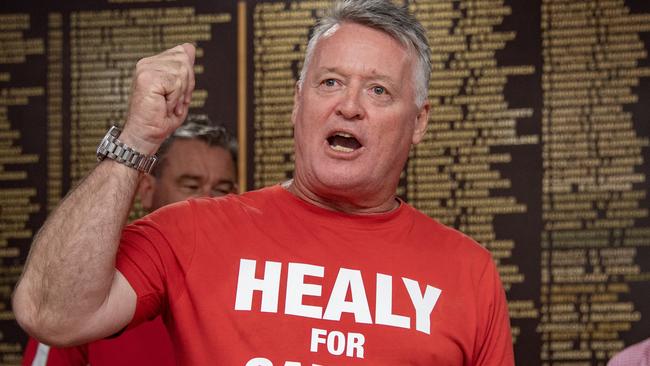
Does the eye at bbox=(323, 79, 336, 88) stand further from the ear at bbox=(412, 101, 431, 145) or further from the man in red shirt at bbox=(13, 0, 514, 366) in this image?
the ear at bbox=(412, 101, 431, 145)

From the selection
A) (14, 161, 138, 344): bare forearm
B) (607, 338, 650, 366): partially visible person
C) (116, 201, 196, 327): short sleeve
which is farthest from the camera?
(607, 338, 650, 366): partially visible person

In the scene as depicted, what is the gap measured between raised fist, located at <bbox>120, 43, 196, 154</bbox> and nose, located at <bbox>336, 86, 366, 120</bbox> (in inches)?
11.2

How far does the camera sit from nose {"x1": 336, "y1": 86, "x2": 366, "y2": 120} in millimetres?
1667

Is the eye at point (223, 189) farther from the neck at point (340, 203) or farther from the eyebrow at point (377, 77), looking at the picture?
the eyebrow at point (377, 77)

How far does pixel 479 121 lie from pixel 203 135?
758mm

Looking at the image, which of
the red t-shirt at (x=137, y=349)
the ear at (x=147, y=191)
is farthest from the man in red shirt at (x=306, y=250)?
the ear at (x=147, y=191)

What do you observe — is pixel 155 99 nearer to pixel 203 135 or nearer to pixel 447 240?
pixel 447 240

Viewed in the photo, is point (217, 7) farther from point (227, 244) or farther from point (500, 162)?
point (227, 244)

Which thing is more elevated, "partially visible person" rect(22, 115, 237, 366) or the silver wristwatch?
the silver wristwatch

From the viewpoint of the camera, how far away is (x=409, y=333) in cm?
156

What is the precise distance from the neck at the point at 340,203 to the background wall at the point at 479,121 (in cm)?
99

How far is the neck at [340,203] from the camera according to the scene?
1.73m

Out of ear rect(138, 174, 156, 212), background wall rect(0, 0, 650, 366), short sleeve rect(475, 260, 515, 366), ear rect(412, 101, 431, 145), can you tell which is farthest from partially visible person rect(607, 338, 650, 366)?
ear rect(138, 174, 156, 212)

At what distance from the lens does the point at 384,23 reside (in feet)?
5.69
